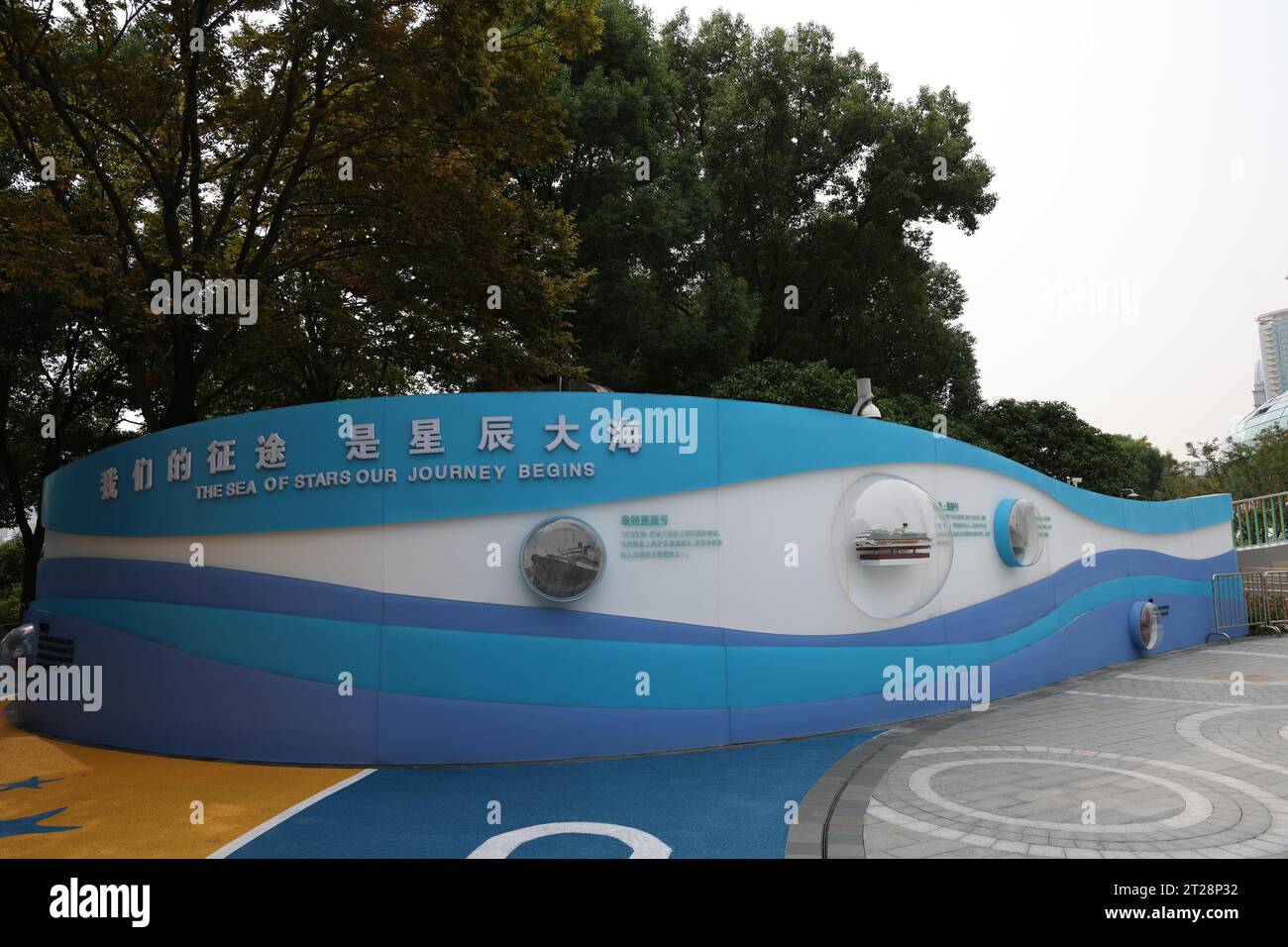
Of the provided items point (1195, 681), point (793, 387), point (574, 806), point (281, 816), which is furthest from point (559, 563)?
point (793, 387)

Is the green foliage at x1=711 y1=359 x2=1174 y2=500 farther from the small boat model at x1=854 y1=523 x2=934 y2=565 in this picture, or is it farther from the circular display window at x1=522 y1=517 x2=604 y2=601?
the circular display window at x1=522 y1=517 x2=604 y2=601

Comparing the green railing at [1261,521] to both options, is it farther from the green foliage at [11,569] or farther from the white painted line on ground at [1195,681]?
the green foliage at [11,569]

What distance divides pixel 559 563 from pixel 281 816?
275cm

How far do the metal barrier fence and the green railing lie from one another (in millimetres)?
2137

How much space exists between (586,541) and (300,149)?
8917 millimetres

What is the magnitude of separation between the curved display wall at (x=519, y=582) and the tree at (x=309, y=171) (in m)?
4.99

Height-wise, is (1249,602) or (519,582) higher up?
(519,582)

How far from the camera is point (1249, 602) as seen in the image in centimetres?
1578

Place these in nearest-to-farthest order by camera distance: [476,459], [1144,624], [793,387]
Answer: [476,459]
[1144,624]
[793,387]

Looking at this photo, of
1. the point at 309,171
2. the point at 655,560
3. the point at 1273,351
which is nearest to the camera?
→ the point at 655,560

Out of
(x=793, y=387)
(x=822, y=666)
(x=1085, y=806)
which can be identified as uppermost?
(x=793, y=387)

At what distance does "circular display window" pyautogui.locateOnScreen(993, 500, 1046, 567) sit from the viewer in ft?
31.2

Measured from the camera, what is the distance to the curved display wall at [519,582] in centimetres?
695

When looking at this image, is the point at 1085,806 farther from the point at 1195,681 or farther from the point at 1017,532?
the point at 1195,681
